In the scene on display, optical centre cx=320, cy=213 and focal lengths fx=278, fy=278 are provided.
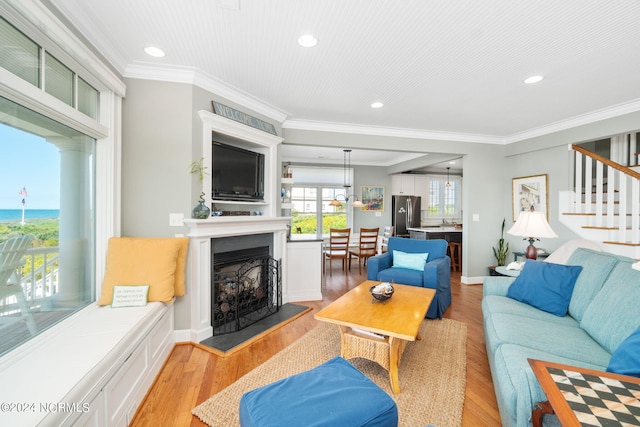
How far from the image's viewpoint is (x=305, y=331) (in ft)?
9.73

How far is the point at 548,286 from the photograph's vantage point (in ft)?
7.57

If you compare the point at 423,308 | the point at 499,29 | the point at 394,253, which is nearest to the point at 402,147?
the point at 394,253

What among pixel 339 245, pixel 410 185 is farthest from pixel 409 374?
pixel 410 185

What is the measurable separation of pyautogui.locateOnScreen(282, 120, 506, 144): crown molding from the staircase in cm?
140

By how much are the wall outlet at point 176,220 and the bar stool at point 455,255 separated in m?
5.23

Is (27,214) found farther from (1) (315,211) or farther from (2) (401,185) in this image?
(2) (401,185)

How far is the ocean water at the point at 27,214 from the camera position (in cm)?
150

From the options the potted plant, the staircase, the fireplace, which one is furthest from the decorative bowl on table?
the potted plant

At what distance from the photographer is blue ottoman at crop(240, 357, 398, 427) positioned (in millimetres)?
1093

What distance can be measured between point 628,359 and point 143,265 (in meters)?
2.93

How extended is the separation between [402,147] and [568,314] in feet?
10.3

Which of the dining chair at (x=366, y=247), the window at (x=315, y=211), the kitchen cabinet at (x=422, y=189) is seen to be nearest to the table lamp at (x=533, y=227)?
the dining chair at (x=366, y=247)

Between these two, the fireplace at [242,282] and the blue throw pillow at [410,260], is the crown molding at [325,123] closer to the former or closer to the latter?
the fireplace at [242,282]

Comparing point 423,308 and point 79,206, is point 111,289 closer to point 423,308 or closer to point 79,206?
point 79,206
